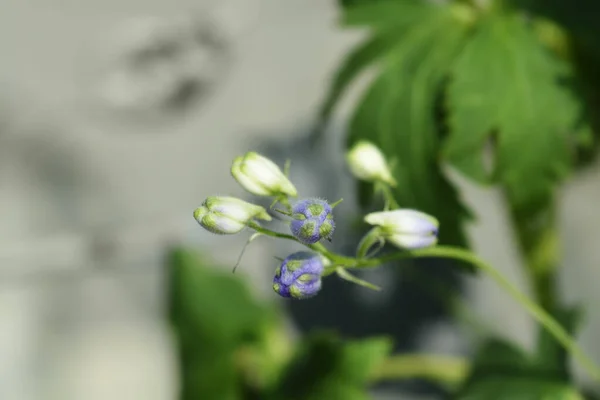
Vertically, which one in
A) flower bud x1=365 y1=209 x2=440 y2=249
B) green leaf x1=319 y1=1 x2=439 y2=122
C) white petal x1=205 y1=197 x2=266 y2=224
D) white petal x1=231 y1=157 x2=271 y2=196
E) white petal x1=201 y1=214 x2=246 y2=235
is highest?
green leaf x1=319 y1=1 x2=439 y2=122

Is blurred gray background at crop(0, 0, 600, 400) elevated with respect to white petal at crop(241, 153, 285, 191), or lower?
elevated

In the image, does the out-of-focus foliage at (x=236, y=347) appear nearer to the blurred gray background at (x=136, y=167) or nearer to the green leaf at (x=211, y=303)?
the green leaf at (x=211, y=303)

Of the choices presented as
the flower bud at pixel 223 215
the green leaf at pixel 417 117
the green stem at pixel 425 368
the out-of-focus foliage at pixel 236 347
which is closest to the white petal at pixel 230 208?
the flower bud at pixel 223 215

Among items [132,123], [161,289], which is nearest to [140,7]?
[132,123]

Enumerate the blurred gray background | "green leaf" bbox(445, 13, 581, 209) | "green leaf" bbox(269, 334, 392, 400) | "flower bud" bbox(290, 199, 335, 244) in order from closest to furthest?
"flower bud" bbox(290, 199, 335, 244) < "green leaf" bbox(445, 13, 581, 209) < "green leaf" bbox(269, 334, 392, 400) < the blurred gray background

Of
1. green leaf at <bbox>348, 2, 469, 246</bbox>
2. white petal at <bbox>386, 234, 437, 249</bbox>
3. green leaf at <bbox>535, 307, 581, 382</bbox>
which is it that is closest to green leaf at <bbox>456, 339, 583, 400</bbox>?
green leaf at <bbox>535, 307, 581, 382</bbox>

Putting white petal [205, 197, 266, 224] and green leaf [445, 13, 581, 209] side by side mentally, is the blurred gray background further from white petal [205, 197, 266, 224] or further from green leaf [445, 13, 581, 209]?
white petal [205, 197, 266, 224]
